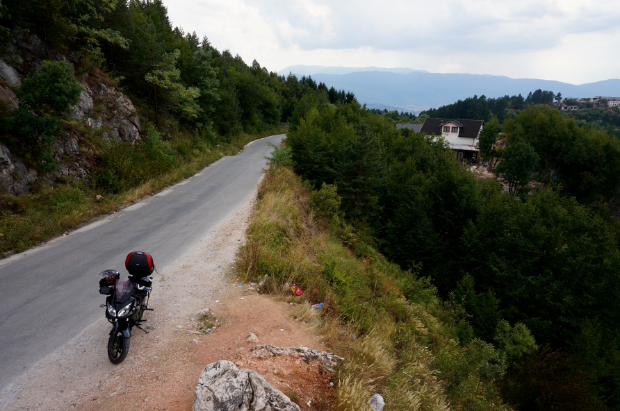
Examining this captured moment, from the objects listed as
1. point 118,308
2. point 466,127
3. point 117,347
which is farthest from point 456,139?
A: point 117,347

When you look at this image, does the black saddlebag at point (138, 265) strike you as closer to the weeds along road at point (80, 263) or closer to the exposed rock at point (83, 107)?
the weeds along road at point (80, 263)

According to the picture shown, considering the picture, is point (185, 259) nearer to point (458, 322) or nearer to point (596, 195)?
point (458, 322)

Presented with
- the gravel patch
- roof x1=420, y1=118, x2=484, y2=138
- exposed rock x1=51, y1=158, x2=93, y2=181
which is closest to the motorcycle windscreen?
the gravel patch

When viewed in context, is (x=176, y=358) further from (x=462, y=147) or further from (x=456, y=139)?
(x=456, y=139)

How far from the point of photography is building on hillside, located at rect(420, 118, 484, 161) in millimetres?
65938

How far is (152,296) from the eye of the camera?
694 centimetres

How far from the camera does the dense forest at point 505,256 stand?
43.4ft

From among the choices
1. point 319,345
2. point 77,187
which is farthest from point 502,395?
point 77,187

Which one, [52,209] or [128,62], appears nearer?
[52,209]

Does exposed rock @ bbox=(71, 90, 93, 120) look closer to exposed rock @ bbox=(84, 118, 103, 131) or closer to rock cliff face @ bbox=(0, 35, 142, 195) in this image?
rock cliff face @ bbox=(0, 35, 142, 195)

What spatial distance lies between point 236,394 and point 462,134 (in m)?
76.5

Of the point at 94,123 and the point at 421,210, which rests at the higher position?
the point at 94,123

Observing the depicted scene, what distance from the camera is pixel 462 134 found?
69.5 m

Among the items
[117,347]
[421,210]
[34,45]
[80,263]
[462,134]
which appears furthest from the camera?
[462,134]
